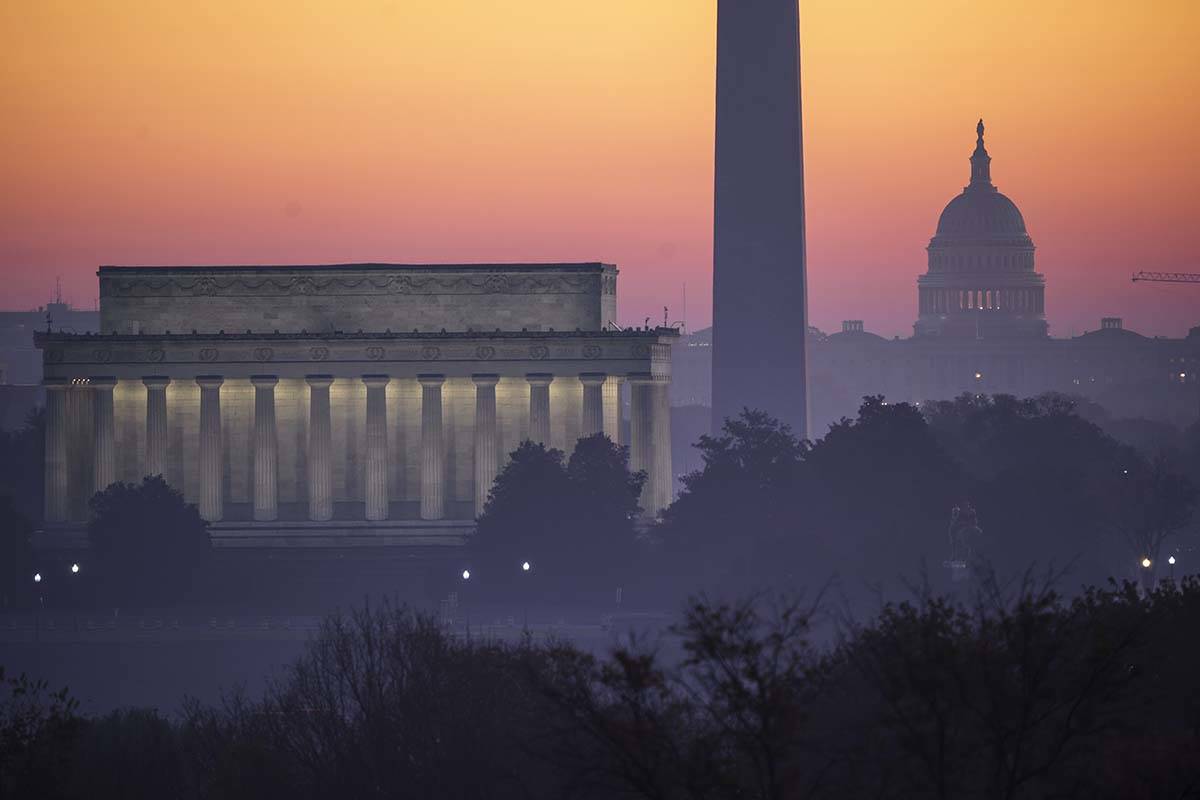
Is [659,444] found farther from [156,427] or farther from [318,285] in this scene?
[156,427]

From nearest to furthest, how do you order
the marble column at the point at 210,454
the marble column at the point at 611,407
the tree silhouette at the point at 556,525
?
the tree silhouette at the point at 556,525 < the marble column at the point at 210,454 < the marble column at the point at 611,407

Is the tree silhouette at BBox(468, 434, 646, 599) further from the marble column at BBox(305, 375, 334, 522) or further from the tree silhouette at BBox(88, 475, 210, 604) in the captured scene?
the tree silhouette at BBox(88, 475, 210, 604)

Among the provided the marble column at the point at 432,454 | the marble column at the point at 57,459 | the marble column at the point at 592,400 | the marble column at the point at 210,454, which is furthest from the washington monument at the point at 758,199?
the marble column at the point at 57,459

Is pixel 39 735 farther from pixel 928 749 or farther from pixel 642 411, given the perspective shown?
pixel 642 411

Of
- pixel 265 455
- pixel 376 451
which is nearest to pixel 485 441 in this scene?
pixel 376 451

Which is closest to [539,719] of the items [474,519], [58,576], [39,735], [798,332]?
[39,735]

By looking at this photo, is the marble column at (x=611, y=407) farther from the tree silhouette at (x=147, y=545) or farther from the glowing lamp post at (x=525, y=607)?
the tree silhouette at (x=147, y=545)
